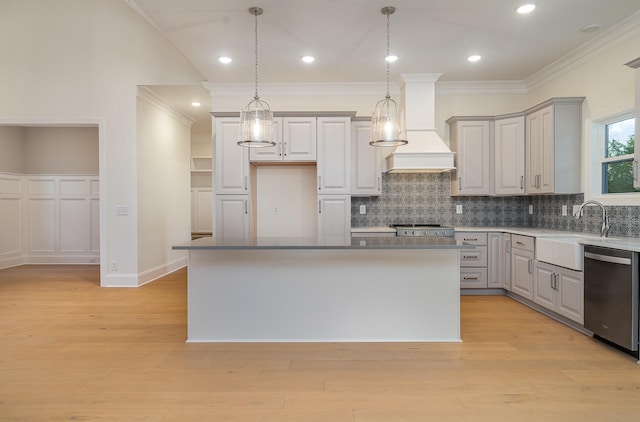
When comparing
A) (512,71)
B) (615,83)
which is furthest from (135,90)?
(615,83)

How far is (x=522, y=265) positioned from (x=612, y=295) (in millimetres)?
1370

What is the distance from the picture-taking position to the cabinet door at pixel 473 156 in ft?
16.3

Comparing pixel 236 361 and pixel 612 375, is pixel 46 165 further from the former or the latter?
pixel 612 375

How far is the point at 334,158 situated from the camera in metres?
4.89

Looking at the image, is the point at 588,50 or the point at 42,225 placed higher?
the point at 588,50

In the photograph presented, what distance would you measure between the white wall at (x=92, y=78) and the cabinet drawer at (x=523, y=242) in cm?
497

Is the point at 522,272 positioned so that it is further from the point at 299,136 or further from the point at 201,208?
the point at 201,208

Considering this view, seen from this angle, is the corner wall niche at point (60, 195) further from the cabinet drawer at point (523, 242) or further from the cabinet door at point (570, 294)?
the cabinet door at point (570, 294)

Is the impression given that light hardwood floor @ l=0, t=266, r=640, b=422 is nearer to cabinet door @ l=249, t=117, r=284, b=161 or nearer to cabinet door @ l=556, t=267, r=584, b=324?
cabinet door @ l=556, t=267, r=584, b=324

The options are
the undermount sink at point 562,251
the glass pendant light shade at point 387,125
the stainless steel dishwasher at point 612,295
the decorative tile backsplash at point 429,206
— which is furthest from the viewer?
the decorative tile backsplash at point 429,206

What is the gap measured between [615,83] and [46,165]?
888cm

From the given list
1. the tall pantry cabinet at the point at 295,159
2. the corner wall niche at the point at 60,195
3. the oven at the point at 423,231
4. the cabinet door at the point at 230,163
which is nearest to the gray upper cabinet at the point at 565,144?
the oven at the point at 423,231

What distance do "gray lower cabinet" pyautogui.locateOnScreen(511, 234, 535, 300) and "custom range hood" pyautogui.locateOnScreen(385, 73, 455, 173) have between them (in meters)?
1.21

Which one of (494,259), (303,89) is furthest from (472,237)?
(303,89)
